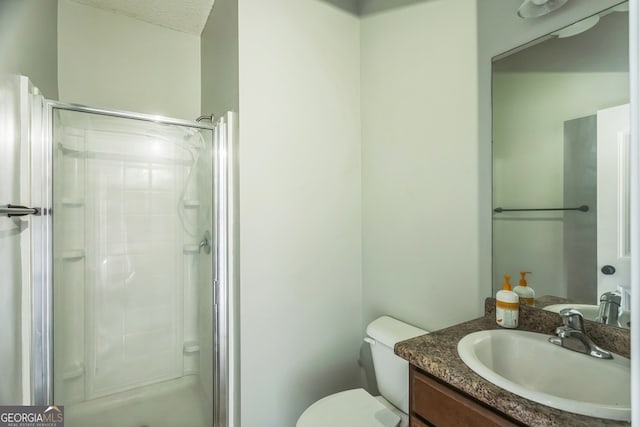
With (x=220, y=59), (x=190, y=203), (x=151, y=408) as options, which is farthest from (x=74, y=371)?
(x=220, y=59)

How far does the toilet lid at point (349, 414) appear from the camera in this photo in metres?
1.21

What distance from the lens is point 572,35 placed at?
982mm

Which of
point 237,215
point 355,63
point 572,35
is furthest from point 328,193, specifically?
point 572,35

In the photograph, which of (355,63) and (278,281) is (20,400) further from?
(355,63)

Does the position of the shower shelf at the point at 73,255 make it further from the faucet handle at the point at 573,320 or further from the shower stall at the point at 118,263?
the faucet handle at the point at 573,320

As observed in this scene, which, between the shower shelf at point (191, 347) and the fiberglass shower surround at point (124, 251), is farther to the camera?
the shower shelf at point (191, 347)

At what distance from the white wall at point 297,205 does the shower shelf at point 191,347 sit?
1.72ft

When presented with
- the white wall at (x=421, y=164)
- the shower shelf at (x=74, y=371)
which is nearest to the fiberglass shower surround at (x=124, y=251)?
the shower shelf at (x=74, y=371)

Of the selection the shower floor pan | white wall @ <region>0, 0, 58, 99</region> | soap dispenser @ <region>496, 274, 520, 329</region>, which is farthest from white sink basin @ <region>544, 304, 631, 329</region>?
white wall @ <region>0, 0, 58, 99</region>

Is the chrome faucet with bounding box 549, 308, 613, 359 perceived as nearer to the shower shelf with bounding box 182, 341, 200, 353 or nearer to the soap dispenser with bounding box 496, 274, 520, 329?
the soap dispenser with bounding box 496, 274, 520, 329

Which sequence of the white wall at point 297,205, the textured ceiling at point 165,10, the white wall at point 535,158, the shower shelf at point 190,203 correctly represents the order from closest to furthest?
the white wall at point 535,158, the white wall at point 297,205, the shower shelf at point 190,203, the textured ceiling at point 165,10

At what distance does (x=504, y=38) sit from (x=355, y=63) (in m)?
0.85

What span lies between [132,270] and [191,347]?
0.59 meters

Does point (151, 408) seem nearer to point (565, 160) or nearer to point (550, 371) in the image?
point (550, 371)
